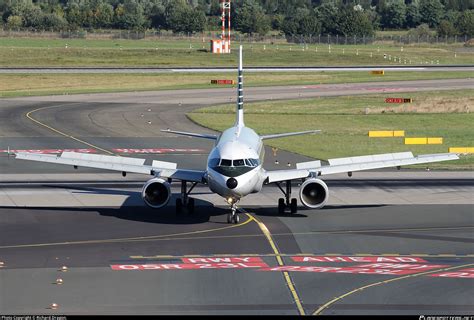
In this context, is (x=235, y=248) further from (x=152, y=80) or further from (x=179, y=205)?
(x=152, y=80)

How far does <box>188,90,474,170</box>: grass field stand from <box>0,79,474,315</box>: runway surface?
7.20m

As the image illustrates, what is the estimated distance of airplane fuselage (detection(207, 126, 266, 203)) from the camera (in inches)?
1868

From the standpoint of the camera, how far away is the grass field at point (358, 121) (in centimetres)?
7994

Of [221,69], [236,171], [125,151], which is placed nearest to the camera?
[236,171]

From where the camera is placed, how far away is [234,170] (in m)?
47.6

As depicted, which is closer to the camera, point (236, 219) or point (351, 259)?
point (351, 259)

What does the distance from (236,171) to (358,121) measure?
5278cm

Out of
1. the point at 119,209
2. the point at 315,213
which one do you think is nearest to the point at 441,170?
the point at 315,213

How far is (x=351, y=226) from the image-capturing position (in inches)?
1962

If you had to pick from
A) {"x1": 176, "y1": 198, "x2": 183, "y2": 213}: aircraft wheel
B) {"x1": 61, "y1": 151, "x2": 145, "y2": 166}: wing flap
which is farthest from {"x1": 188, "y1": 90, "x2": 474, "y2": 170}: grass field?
{"x1": 176, "y1": 198, "x2": 183, "y2": 213}: aircraft wheel

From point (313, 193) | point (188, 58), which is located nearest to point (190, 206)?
point (313, 193)

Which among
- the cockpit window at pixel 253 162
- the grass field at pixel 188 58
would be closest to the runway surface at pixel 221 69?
the grass field at pixel 188 58

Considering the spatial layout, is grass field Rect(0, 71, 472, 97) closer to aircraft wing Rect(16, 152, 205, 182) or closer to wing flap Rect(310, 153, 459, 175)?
aircraft wing Rect(16, 152, 205, 182)

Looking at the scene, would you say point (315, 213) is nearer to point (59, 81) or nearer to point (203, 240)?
point (203, 240)
